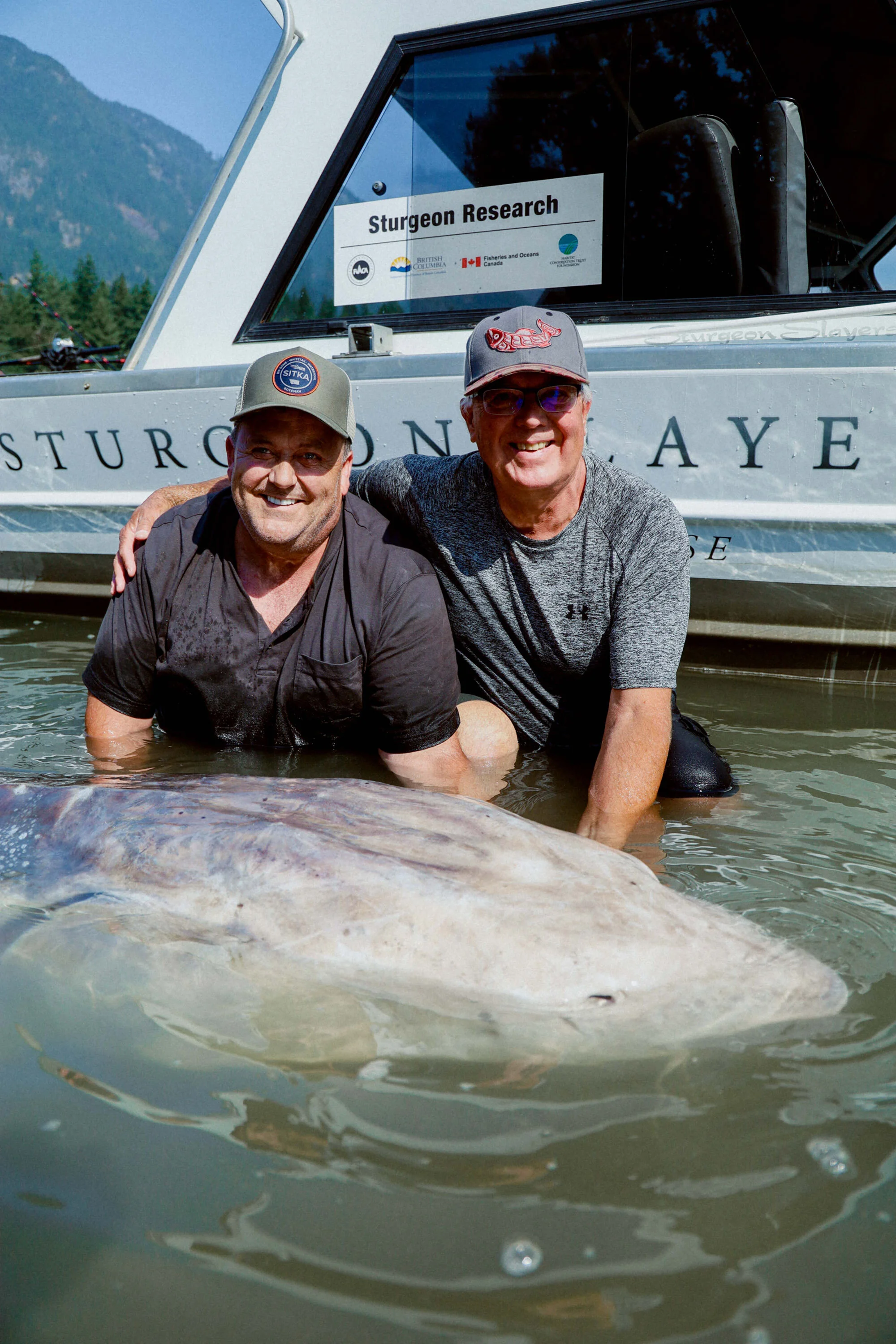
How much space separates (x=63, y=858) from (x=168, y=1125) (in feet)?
2.13

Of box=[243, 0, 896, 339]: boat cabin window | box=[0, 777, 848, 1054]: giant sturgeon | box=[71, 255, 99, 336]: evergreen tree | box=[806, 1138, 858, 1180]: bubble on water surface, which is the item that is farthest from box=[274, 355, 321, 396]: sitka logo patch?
box=[71, 255, 99, 336]: evergreen tree

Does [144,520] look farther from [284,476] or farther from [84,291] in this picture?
[84,291]

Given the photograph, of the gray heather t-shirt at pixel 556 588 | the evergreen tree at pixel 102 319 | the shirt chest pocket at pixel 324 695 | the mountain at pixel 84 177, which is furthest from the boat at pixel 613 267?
the shirt chest pocket at pixel 324 695

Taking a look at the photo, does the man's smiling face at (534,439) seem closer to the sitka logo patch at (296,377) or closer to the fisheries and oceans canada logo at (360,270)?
the sitka logo patch at (296,377)

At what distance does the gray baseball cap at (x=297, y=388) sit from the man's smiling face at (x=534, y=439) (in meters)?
0.42

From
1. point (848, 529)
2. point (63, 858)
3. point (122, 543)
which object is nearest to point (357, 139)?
point (122, 543)

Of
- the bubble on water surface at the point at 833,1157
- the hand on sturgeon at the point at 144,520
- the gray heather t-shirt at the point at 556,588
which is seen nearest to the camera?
the bubble on water surface at the point at 833,1157

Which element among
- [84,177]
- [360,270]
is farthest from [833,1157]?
[84,177]

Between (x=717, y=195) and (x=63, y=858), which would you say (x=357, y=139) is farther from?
(x=63, y=858)

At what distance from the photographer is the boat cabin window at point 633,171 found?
391 cm

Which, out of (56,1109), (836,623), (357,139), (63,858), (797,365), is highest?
(357,139)

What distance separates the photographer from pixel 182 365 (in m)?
4.81

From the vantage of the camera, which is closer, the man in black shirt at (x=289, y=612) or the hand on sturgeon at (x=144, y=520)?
the man in black shirt at (x=289, y=612)

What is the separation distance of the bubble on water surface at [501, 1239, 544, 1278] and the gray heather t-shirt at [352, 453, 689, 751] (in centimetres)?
179
